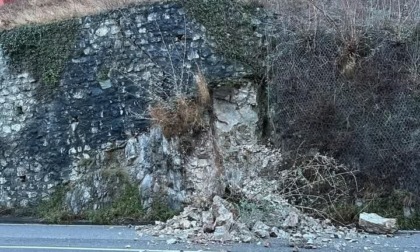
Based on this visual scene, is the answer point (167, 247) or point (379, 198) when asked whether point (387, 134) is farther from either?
point (167, 247)

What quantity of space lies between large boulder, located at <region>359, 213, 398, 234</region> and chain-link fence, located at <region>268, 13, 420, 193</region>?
1464 millimetres

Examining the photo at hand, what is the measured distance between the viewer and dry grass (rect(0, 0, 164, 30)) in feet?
43.5

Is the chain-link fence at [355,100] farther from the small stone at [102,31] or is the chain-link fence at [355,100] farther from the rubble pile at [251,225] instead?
the small stone at [102,31]

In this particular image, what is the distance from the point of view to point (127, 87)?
1229cm

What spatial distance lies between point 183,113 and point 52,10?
223 inches

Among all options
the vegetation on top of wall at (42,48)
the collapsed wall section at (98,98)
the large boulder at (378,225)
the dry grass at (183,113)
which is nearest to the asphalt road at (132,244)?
the large boulder at (378,225)

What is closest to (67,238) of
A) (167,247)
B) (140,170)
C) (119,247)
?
(119,247)

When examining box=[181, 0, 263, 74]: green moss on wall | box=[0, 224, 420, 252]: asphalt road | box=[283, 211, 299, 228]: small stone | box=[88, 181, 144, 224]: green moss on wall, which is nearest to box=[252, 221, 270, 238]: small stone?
box=[0, 224, 420, 252]: asphalt road

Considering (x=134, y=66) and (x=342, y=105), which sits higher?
(x=134, y=66)

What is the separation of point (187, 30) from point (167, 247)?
19.9 ft

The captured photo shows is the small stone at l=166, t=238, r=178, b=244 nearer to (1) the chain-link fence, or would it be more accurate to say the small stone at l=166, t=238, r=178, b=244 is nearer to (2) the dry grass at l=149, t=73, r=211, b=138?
(2) the dry grass at l=149, t=73, r=211, b=138

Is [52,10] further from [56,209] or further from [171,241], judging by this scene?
[171,241]

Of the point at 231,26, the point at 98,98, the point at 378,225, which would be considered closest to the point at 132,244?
the point at 378,225

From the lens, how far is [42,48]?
44.4ft
